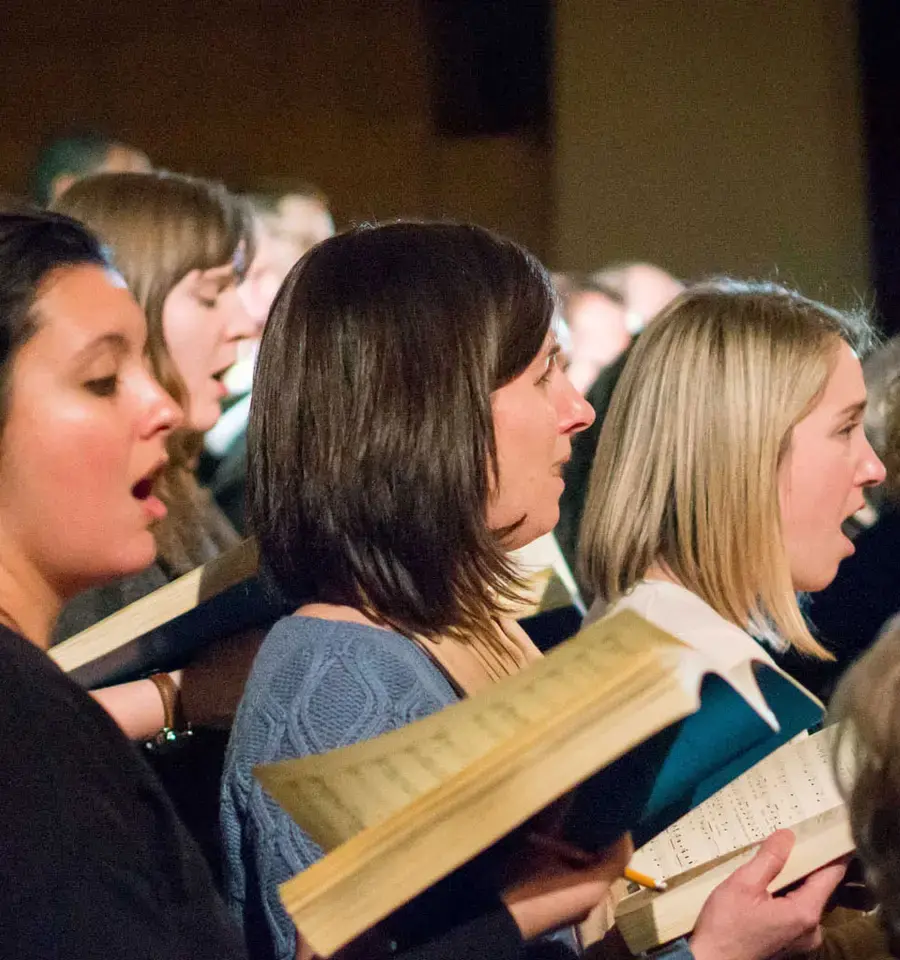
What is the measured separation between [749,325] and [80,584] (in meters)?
0.86

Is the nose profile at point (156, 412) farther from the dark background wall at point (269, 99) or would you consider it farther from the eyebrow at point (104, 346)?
the dark background wall at point (269, 99)

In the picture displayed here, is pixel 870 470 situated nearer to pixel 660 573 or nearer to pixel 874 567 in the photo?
pixel 660 573

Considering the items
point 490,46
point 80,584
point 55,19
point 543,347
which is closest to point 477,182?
point 490,46

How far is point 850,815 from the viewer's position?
926mm

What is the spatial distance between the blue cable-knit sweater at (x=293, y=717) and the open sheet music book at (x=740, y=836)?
0.74ft

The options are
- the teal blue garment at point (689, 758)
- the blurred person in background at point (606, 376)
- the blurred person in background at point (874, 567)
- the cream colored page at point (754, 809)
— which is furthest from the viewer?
the blurred person in background at point (606, 376)

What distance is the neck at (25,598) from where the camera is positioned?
0.85m

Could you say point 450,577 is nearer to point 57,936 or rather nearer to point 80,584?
point 80,584

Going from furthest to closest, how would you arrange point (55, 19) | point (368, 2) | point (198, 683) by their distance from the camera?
point (368, 2), point (55, 19), point (198, 683)

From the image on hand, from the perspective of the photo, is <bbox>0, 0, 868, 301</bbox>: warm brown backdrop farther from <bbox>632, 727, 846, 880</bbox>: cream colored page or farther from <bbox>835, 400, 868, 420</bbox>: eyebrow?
<bbox>632, 727, 846, 880</bbox>: cream colored page

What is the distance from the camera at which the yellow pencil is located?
990 millimetres

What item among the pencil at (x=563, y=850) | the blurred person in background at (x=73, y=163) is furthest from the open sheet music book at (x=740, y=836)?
the blurred person in background at (x=73, y=163)

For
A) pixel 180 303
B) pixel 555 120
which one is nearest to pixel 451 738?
pixel 180 303

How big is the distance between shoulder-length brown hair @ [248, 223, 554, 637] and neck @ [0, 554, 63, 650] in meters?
0.24
